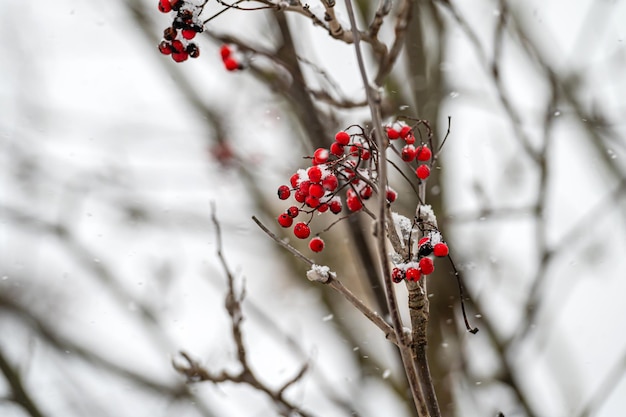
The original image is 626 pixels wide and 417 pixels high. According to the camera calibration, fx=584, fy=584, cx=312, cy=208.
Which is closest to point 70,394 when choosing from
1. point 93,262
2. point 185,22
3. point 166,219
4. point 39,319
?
point 39,319

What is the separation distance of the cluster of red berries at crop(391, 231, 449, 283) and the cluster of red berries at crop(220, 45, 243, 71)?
3.00ft

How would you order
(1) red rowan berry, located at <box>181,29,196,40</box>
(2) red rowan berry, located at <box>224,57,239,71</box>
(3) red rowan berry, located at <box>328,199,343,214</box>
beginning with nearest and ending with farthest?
(3) red rowan berry, located at <box>328,199,343,214</box> → (1) red rowan berry, located at <box>181,29,196,40</box> → (2) red rowan berry, located at <box>224,57,239,71</box>

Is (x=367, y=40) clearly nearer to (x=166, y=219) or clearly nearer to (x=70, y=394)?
(x=70, y=394)

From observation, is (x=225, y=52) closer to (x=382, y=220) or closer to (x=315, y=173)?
(x=315, y=173)

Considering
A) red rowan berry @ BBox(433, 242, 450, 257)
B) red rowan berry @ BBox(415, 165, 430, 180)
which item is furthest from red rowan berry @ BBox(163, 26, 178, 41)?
red rowan berry @ BBox(433, 242, 450, 257)

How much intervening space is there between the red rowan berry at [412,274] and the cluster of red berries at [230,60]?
100 cm

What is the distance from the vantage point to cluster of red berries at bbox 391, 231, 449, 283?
853mm

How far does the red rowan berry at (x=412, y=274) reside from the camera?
84 centimetres

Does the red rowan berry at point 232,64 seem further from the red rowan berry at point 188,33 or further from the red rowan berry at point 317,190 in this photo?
the red rowan berry at point 317,190

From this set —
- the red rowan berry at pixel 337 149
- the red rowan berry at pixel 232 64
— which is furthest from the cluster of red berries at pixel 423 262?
the red rowan berry at pixel 232 64

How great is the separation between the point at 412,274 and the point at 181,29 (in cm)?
76

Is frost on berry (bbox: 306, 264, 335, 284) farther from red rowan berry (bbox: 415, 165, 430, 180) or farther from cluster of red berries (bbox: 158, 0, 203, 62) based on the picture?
cluster of red berries (bbox: 158, 0, 203, 62)

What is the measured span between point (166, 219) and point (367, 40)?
10.1 feet

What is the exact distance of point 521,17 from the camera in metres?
2.85
